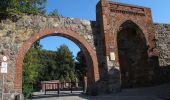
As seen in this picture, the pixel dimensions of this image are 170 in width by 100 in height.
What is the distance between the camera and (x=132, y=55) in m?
20.4

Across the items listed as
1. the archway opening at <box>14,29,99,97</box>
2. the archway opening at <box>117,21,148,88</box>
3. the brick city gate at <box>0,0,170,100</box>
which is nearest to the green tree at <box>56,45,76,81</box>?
the archway opening at <box>117,21,148,88</box>

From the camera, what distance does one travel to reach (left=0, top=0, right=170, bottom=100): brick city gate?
15.1 metres

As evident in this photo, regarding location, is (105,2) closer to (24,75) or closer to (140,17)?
(140,17)

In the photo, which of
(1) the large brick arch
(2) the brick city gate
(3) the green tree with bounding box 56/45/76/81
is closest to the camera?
(2) the brick city gate

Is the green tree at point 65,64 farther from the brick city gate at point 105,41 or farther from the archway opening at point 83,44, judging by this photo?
the archway opening at point 83,44

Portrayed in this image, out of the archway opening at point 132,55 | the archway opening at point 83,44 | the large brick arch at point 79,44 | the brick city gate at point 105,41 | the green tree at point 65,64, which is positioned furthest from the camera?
the green tree at point 65,64

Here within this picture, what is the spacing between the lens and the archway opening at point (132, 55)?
19.0m

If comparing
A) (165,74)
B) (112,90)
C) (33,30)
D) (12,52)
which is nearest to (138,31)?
(165,74)

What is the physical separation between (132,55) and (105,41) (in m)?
4.28

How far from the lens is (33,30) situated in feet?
51.4

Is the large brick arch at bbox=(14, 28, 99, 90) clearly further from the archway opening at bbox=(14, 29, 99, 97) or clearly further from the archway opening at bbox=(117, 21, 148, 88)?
the archway opening at bbox=(117, 21, 148, 88)

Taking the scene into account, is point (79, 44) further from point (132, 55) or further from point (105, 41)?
point (132, 55)

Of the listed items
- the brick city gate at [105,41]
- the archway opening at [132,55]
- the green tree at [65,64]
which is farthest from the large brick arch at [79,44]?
the green tree at [65,64]

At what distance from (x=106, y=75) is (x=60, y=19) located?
4.37 metres
